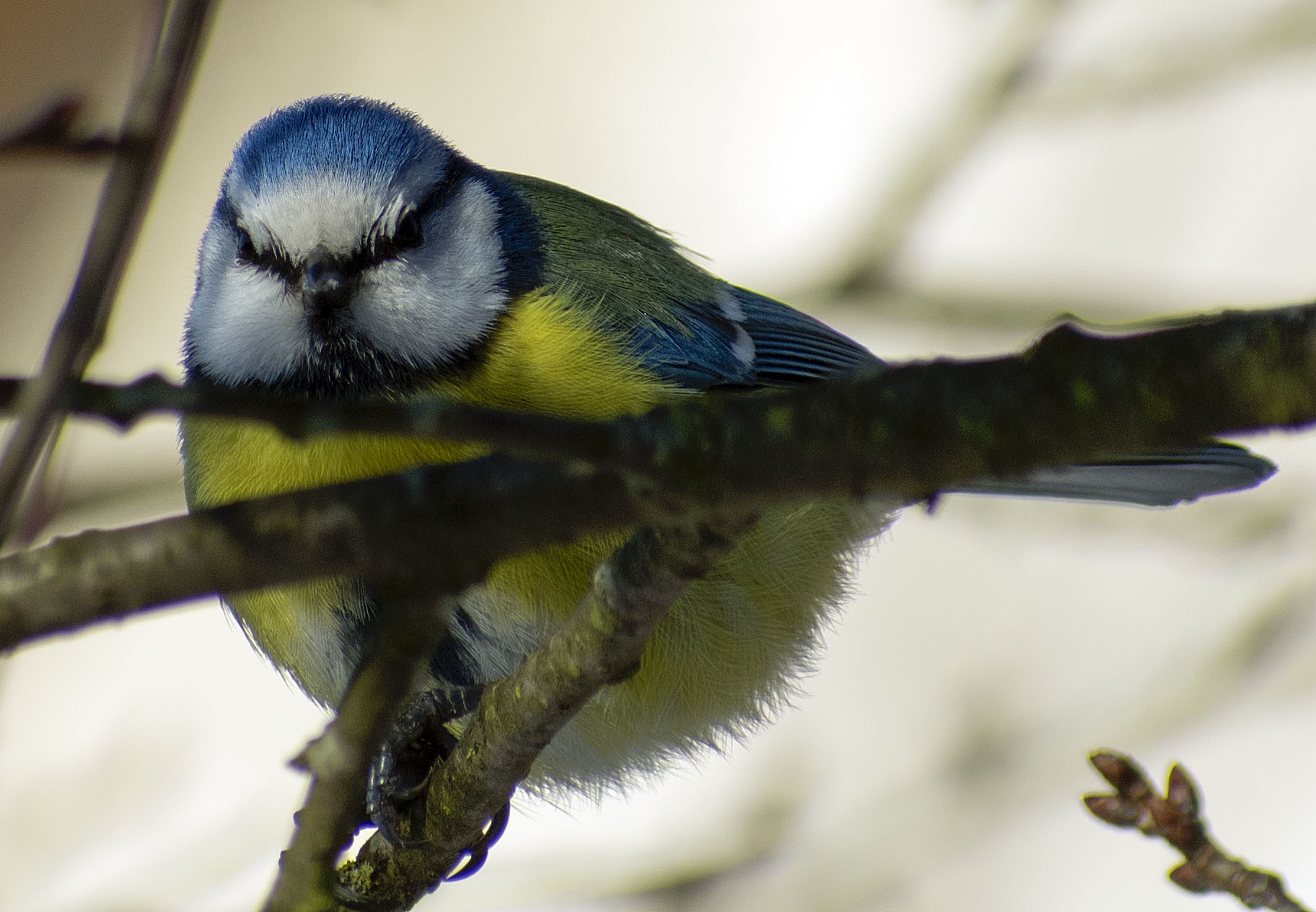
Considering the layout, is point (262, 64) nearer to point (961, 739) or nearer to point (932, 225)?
point (932, 225)

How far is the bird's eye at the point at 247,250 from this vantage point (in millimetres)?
1463

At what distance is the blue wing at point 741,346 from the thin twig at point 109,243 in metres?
0.94

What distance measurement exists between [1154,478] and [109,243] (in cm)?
143

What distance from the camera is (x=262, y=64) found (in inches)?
107

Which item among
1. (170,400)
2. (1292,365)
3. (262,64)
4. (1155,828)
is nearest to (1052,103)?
(262,64)

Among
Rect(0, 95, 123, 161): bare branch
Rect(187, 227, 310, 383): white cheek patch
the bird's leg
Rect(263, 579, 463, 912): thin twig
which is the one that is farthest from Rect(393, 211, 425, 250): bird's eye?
Rect(263, 579, 463, 912): thin twig

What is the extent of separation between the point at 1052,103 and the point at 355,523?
2.41 m

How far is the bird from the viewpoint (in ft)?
4.39

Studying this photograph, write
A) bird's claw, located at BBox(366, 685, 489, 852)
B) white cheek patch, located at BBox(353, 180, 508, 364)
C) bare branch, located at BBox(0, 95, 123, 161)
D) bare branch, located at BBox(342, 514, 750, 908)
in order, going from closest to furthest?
bare branch, located at BBox(0, 95, 123, 161) < bare branch, located at BBox(342, 514, 750, 908) < bird's claw, located at BBox(366, 685, 489, 852) < white cheek patch, located at BBox(353, 180, 508, 364)

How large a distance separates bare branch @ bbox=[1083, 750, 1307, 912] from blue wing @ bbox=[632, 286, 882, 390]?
527mm

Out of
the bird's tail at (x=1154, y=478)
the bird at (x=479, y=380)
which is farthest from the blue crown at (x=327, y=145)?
the bird's tail at (x=1154, y=478)

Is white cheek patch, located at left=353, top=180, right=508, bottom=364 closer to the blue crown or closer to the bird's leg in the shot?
the blue crown

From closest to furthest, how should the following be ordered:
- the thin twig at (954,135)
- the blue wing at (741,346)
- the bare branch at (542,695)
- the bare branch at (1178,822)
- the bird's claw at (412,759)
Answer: the bare branch at (542,695), the bare branch at (1178,822), the bird's claw at (412,759), the blue wing at (741,346), the thin twig at (954,135)

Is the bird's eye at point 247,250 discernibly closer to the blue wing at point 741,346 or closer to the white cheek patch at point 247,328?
the white cheek patch at point 247,328
